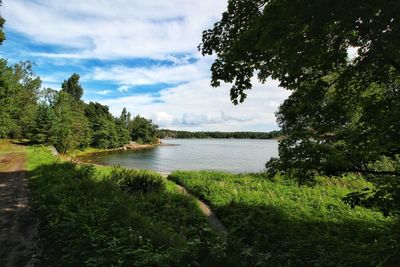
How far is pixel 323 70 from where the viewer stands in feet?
20.9

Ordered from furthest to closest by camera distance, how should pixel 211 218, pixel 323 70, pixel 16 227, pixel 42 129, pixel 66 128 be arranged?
pixel 66 128 < pixel 42 129 < pixel 211 218 < pixel 16 227 < pixel 323 70

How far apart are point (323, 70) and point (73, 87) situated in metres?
112

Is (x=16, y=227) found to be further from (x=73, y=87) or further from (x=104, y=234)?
(x=73, y=87)

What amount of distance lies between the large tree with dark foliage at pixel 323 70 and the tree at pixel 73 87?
360 ft

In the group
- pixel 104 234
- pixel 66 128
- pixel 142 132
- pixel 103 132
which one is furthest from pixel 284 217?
pixel 142 132

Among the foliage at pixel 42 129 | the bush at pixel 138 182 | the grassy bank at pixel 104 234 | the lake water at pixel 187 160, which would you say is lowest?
the lake water at pixel 187 160

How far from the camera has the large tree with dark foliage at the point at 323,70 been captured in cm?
452

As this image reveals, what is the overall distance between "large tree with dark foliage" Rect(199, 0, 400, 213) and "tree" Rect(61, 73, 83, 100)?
360ft

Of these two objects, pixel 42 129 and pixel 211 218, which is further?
pixel 42 129

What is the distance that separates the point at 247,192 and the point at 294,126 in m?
11.5

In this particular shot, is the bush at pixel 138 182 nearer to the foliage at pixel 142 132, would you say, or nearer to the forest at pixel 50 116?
the forest at pixel 50 116

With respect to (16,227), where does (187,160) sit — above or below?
below

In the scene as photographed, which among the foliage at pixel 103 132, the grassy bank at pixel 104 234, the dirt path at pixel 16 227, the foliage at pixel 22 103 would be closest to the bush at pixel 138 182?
the grassy bank at pixel 104 234

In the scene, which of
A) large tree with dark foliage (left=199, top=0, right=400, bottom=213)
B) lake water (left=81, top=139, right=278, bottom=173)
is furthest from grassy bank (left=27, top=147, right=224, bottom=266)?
lake water (left=81, top=139, right=278, bottom=173)
